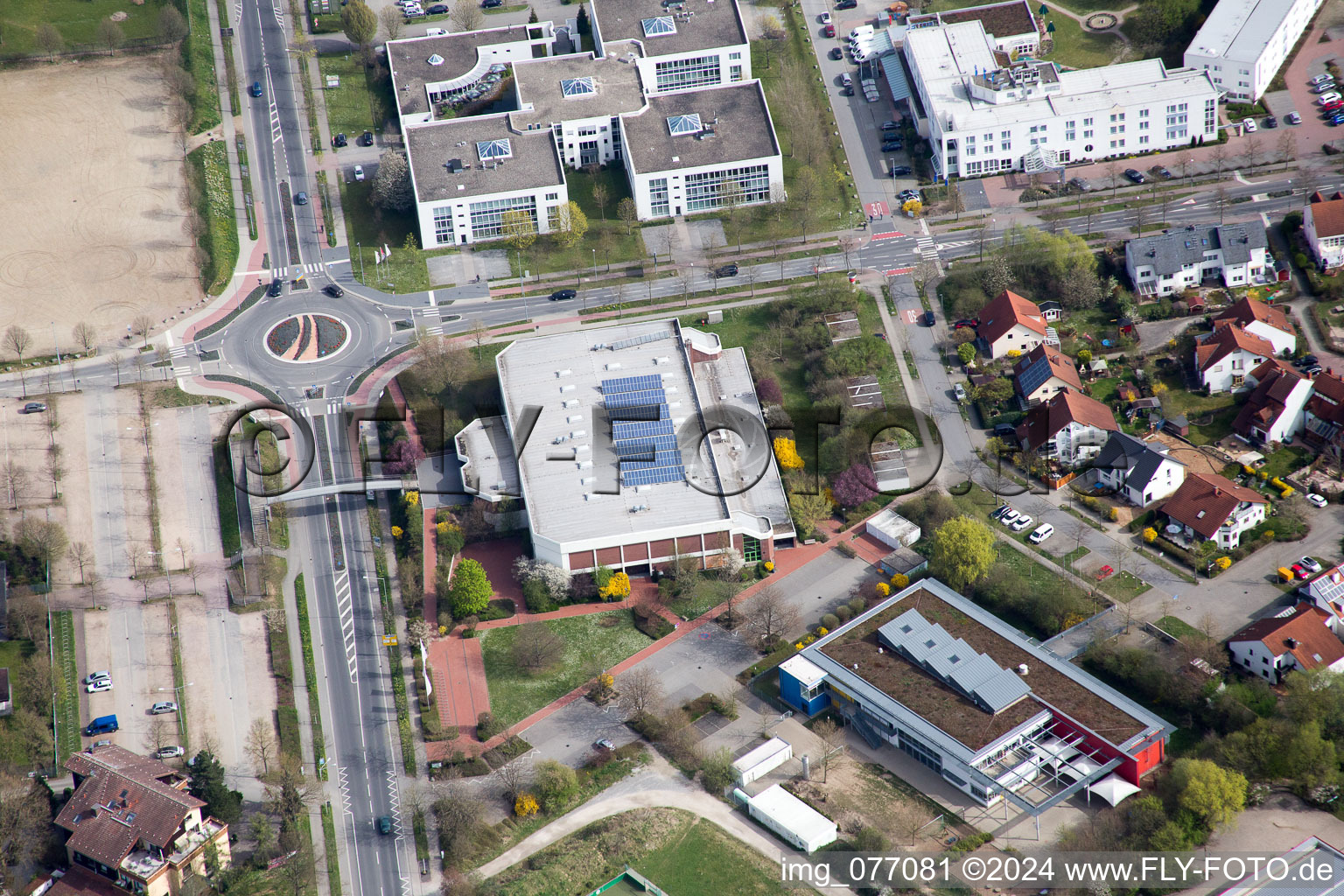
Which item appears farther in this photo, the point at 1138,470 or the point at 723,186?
the point at 723,186

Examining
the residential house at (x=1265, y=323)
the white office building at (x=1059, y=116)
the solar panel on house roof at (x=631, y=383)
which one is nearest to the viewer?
the solar panel on house roof at (x=631, y=383)

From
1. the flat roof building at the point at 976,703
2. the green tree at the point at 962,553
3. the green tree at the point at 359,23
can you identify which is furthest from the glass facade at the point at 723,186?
the flat roof building at the point at 976,703

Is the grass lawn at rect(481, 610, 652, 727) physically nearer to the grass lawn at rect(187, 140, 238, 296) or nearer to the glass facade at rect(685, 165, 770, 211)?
the glass facade at rect(685, 165, 770, 211)

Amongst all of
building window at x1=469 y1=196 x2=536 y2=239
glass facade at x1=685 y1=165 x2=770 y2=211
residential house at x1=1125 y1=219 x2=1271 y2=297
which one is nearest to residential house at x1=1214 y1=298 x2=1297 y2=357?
residential house at x1=1125 y1=219 x2=1271 y2=297

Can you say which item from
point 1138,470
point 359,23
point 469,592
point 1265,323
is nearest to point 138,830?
point 469,592

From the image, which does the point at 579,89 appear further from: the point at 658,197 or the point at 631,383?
the point at 631,383

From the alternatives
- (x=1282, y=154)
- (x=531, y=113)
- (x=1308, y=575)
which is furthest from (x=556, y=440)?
(x=1282, y=154)

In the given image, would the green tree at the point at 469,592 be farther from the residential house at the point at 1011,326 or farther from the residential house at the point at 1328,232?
the residential house at the point at 1328,232
